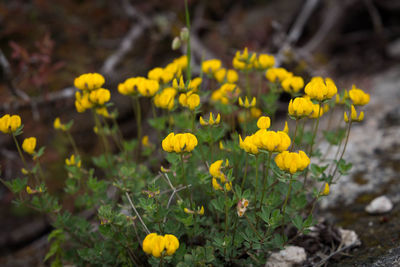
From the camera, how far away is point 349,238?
259 centimetres

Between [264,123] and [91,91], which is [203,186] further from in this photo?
[91,91]

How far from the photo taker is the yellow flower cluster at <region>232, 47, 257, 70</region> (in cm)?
255

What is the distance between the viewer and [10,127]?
2.27 meters

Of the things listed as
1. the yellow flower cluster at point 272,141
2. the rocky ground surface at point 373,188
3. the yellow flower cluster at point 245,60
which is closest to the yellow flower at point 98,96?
the yellow flower cluster at point 245,60

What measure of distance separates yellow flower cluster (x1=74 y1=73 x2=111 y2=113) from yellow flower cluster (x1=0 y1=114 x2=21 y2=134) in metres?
0.45

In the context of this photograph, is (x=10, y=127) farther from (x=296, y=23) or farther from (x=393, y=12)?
(x=393, y=12)

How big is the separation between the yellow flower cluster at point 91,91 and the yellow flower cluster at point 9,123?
1.48 feet

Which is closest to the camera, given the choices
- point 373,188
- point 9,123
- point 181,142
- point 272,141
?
point 272,141

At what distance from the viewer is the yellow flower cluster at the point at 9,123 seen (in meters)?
2.22

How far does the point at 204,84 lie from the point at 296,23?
243 cm

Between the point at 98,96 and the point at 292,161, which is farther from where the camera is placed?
the point at 98,96

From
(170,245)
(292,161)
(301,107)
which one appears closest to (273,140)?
(292,161)

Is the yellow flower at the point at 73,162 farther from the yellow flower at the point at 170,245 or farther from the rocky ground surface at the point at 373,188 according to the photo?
the rocky ground surface at the point at 373,188

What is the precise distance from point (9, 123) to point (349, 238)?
8.31ft
